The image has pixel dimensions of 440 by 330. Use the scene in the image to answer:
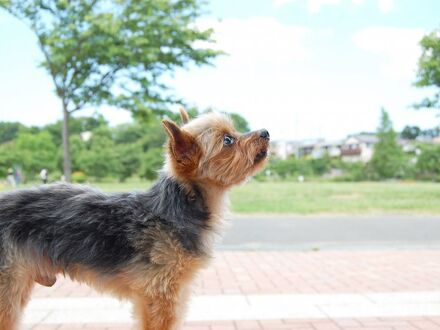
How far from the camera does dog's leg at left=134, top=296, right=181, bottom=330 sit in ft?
11.0

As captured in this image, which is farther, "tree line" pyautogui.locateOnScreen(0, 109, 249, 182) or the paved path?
"tree line" pyautogui.locateOnScreen(0, 109, 249, 182)

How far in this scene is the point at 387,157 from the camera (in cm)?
6244

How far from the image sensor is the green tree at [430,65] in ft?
73.1

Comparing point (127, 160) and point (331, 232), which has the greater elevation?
point (127, 160)

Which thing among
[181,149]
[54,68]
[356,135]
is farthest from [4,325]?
[356,135]

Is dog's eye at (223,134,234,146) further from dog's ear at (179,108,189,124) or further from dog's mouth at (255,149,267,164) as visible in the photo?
dog's ear at (179,108,189,124)

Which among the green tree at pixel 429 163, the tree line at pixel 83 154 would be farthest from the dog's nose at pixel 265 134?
the tree line at pixel 83 154

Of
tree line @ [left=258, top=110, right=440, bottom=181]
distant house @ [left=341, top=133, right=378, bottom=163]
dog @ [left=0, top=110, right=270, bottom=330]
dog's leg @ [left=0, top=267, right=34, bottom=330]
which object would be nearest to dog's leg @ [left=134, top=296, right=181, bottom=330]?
Answer: dog @ [left=0, top=110, right=270, bottom=330]

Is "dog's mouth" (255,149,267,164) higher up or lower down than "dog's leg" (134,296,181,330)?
higher up

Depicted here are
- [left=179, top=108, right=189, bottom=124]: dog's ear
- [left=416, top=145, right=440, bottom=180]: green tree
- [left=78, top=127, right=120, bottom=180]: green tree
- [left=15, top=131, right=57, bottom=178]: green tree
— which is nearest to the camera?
[left=179, top=108, right=189, bottom=124]: dog's ear

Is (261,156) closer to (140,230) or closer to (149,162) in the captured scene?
(140,230)

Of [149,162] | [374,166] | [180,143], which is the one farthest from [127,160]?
[180,143]

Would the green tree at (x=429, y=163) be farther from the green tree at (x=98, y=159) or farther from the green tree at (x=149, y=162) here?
the green tree at (x=98, y=159)

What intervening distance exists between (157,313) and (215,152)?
111 cm
